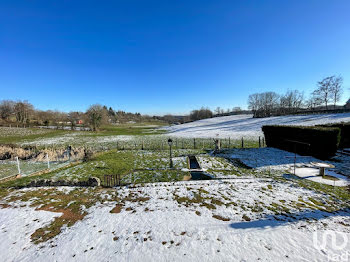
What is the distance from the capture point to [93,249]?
11.6ft

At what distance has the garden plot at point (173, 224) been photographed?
342 centimetres

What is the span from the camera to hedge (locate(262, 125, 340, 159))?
12.0m

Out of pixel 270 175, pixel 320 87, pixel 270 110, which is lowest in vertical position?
pixel 270 175

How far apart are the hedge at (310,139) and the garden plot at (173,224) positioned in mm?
7693

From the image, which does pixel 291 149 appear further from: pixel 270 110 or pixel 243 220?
pixel 270 110

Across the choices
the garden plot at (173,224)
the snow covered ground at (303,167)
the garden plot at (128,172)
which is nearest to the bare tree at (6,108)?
the garden plot at (128,172)

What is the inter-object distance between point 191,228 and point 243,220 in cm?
183

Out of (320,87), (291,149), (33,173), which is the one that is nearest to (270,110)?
(320,87)

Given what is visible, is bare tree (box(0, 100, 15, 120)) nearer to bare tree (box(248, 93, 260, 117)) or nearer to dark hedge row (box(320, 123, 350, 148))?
dark hedge row (box(320, 123, 350, 148))

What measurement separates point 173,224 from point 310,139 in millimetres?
15878

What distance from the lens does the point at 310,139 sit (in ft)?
43.1

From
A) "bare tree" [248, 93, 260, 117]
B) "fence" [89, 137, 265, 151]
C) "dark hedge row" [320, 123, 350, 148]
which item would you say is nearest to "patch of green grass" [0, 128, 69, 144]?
"fence" [89, 137, 265, 151]

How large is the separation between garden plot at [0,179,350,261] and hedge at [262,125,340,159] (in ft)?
25.2
